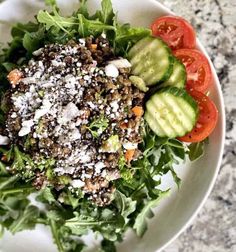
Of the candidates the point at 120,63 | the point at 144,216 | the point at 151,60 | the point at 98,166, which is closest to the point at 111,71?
the point at 120,63

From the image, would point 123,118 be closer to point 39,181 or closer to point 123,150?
point 123,150

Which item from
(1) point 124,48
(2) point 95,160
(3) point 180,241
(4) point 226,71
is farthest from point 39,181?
(4) point 226,71

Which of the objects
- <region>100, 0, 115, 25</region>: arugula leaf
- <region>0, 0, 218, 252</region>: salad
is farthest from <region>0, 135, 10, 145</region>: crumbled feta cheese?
<region>100, 0, 115, 25</region>: arugula leaf

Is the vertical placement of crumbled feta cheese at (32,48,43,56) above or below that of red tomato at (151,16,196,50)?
above

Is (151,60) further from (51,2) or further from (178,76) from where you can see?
(51,2)

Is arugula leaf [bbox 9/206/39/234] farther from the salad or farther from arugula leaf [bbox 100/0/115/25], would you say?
arugula leaf [bbox 100/0/115/25]

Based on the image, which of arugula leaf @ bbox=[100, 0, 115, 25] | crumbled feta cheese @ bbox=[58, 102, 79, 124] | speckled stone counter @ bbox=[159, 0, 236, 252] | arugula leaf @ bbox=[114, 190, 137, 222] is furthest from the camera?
speckled stone counter @ bbox=[159, 0, 236, 252]

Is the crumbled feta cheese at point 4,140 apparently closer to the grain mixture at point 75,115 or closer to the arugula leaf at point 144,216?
the grain mixture at point 75,115

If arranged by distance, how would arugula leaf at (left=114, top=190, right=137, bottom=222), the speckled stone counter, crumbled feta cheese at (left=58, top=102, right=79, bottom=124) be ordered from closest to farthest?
crumbled feta cheese at (left=58, top=102, right=79, bottom=124)
arugula leaf at (left=114, top=190, right=137, bottom=222)
the speckled stone counter
